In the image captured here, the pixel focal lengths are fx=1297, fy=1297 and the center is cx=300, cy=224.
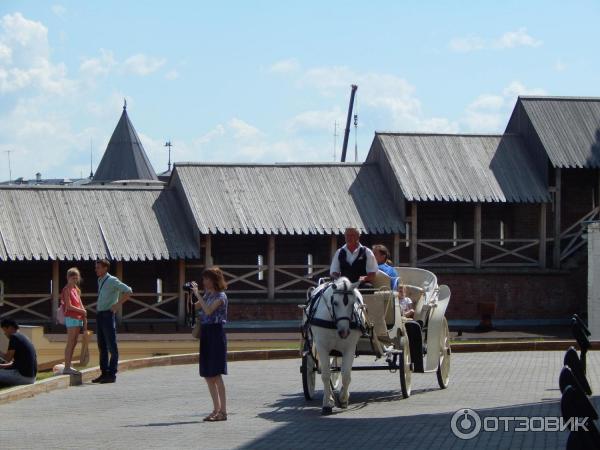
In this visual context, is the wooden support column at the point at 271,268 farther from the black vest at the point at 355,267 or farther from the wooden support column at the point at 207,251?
the black vest at the point at 355,267

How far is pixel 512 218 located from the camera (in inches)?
1601

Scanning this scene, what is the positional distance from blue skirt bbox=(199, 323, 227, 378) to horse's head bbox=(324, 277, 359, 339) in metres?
1.26

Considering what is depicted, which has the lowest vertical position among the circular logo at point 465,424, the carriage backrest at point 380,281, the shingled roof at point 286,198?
the circular logo at point 465,424

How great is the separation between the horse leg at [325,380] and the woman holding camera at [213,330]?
1.08 meters

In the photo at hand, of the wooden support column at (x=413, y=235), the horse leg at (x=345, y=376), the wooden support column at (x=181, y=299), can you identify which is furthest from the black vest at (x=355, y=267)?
the wooden support column at (x=413, y=235)

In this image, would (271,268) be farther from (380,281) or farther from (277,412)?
(277,412)

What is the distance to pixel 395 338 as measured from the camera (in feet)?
50.3

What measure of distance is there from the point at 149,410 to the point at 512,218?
27.3 meters

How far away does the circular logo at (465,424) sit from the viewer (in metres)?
11.7

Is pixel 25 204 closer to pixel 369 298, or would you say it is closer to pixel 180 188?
pixel 180 188

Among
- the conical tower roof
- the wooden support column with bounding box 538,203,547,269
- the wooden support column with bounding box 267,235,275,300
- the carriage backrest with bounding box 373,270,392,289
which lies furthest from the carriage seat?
the conical tower roof

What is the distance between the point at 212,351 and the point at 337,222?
23.7 metres

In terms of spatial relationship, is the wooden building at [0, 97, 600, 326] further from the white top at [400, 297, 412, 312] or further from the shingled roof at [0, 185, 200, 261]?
the white top at [400, 297, 412, 312]

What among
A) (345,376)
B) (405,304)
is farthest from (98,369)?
(345,376)
